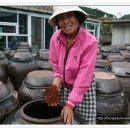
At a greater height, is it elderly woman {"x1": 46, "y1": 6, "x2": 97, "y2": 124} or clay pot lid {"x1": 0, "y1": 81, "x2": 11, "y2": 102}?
elderly woman {"x1": 46, "y1": 6, "x2": 97, "y2": 124}

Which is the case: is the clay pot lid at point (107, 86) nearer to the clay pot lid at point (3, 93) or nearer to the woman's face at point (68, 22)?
the clay pot lid at point (3, 93)

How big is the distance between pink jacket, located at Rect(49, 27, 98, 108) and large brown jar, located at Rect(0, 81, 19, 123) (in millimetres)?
851

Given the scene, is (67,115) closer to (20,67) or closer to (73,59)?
(73,59)

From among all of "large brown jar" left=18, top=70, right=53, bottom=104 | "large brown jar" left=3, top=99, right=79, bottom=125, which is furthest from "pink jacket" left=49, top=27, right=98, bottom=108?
"large brown jar" left=18, top=70, right=53, bottom=104

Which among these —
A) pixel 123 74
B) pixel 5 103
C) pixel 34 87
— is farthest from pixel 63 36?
pixel 123 74

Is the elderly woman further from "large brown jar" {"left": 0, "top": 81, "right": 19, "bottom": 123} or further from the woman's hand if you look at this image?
"large brown jar" {"left": 0, "top": 81, "right": 19, "bottom": 123}

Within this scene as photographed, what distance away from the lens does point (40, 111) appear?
1908 mm

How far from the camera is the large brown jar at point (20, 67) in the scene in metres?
4.57

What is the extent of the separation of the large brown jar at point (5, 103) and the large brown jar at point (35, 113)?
56 centimetres

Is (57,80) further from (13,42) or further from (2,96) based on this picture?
(13,42)

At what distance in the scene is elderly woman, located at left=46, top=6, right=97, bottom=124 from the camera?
1.61m
